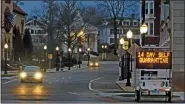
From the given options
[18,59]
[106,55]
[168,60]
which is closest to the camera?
[168,60]

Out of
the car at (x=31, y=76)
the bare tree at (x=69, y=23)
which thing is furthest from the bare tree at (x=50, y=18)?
the car at (x=31, y=76)

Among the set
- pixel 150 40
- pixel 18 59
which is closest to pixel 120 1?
pixel 18 59

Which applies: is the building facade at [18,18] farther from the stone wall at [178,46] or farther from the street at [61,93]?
the stone wall at [178,46]

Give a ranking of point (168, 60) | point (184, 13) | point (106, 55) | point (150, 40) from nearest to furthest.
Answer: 1. point (168, 60)
2. point (184, 13)
3. point (150, 40)
4. point (106, 55)

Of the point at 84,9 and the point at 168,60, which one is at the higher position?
the point at 84,9

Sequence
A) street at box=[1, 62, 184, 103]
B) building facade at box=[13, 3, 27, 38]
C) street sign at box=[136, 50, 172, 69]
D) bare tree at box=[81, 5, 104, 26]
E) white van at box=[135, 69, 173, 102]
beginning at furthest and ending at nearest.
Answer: bare tree at box=[81, 5, 104, 26] → building facade at box=[13, 3, 27, 38] → street at box=[1, 62, 184, 103] → street sign at box=[136, 50, 172, 69] → white van at box=[135, 69, 173, 102]

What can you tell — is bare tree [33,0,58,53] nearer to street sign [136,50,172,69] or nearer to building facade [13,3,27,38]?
building facade [13,3,27,38]

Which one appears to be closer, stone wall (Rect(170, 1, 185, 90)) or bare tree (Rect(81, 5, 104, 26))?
stone wall (Rect(170, 1, 185, 90))

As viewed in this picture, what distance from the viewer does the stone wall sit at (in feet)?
90.4

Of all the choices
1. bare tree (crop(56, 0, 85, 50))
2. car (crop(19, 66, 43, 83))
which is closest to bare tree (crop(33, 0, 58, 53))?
bare tree (crop(56, 0, 85, 50))

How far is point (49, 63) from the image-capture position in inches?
3506

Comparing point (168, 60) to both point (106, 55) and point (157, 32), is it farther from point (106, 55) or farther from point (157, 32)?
point (106, 55)

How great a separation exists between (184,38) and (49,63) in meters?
64.6

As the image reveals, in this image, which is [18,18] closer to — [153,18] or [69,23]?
[69,23]
